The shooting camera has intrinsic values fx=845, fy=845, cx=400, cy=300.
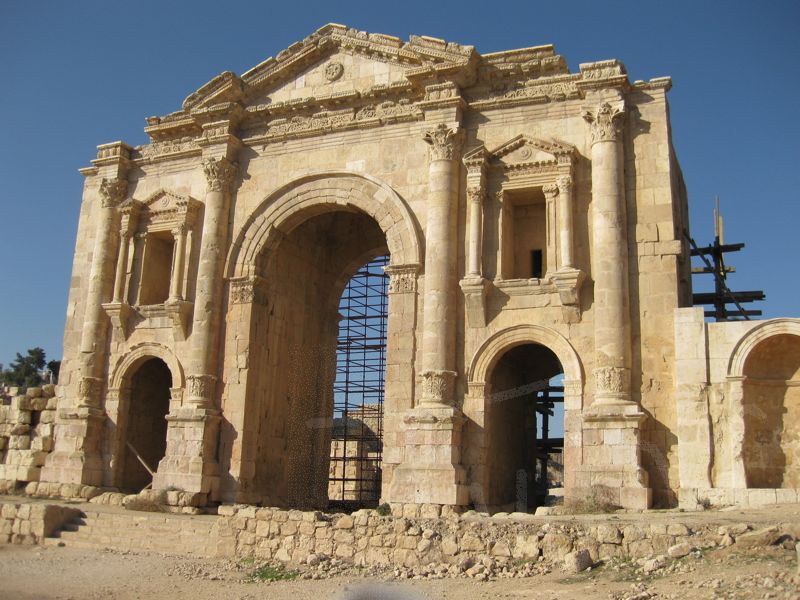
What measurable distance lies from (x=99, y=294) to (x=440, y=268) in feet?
29.5

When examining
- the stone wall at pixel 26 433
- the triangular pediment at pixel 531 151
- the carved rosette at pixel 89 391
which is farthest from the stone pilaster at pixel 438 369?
the stone wall at pixel 26 433

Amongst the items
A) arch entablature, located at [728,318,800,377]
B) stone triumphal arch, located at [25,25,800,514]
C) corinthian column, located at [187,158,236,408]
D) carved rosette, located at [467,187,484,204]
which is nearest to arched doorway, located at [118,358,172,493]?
stone triumphal arch, located at [25,25,800,514]

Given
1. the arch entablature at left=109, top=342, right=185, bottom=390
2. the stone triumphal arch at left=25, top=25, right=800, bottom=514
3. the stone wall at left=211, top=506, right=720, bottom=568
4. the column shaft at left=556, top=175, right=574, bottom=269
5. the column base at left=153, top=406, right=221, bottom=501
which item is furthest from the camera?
the arch entablature at left=109, top=342, right=185, bottom=390

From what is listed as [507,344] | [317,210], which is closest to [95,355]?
[317,210]

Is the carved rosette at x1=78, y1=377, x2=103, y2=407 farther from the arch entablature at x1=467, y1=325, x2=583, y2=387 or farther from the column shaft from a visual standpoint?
the column shaft

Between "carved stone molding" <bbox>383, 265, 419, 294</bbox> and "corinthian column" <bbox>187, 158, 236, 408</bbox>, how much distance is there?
4.30 metres

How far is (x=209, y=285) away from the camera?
1914 cm

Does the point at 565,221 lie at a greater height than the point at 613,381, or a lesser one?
greater

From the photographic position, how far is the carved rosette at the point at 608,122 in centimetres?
1617

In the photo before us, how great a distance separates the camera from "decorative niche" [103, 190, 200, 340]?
1975 cm

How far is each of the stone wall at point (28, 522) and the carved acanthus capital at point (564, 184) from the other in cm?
1158

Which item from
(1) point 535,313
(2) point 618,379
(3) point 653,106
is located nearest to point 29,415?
(1) point 535,313

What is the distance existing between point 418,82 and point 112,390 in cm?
1013

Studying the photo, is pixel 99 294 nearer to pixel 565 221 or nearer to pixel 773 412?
pixel 565 221
